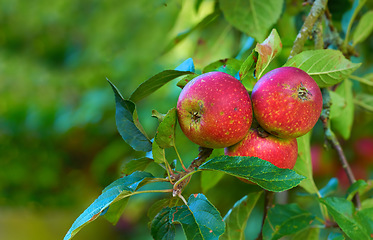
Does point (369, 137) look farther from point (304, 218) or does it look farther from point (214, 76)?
point (214, 76)

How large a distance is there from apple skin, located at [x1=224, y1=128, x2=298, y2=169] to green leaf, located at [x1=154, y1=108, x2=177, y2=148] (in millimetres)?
73

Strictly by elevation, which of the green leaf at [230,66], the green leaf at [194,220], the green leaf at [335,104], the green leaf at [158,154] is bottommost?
the green leaf at [335,104]

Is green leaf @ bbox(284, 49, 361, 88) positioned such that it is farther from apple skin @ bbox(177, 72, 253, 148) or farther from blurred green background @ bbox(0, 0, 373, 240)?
blurred green background @ bbox(0, 0, 373, 240)

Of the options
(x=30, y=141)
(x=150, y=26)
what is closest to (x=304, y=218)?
A: (x=150, y=26)

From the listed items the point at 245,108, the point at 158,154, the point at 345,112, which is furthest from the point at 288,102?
the point at 345,112

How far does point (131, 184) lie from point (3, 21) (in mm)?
2162

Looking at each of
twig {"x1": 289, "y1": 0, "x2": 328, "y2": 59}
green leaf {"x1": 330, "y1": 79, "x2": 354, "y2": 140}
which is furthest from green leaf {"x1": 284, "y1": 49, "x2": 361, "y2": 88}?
green leaf {"x1": 330, "y1": 79, "x2": 354, "y2": 140}

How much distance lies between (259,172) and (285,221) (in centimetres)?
21

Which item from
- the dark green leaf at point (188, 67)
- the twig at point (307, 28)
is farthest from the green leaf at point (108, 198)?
the twig at point (307, 28)

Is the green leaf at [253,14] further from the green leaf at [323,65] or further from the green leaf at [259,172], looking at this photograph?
the green leaf at [259,172]

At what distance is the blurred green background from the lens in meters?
1.03

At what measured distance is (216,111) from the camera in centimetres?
37

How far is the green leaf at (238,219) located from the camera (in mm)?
527

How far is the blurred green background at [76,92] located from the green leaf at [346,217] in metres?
0.41
